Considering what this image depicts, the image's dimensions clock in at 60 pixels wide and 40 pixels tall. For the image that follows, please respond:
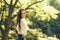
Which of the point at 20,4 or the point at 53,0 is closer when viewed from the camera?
the point at 20,4

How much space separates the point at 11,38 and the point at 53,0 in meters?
19.5

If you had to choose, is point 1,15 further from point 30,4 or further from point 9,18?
point 30,4

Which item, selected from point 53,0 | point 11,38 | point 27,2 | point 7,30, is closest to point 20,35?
point 27,2

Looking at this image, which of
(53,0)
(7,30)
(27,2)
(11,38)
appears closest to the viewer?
(27,2)

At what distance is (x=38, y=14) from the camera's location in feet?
57.8

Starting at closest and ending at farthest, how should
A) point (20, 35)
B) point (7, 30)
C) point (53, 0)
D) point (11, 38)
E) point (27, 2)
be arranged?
point (20, 35)
point (27, 2)
point (7, 30)
point (11, 38)
point (53, 0)

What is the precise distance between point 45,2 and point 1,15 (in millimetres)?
3485

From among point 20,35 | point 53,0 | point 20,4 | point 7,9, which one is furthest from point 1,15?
point 53,0

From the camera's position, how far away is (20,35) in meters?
5.97

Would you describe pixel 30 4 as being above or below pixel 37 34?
above

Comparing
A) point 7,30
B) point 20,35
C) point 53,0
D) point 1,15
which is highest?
point 53,0

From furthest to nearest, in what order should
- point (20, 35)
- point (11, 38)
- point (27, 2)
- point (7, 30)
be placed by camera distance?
point (11, 38)
point (7, 30)
point (27, 2)
point (20, 35)

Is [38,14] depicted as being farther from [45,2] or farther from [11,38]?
[11,38]

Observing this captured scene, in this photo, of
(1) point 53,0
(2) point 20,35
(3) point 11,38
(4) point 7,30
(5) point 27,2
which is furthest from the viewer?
(1) point 53,0
